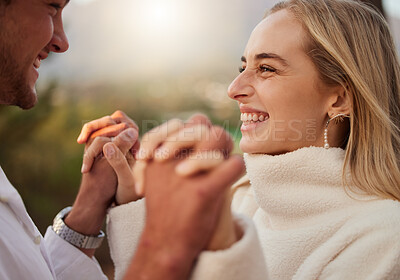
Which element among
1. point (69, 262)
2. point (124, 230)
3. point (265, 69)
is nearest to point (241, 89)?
point (265, 69)

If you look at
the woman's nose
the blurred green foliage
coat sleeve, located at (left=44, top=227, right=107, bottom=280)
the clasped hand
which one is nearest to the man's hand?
the clasped hand

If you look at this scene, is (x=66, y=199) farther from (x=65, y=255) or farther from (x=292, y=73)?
(x=292, y=73)

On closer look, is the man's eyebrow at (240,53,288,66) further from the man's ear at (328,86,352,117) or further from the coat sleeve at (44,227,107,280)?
the coat sleeve at (44,227,107,280)

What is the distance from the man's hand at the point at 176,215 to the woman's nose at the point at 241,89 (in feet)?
2.96

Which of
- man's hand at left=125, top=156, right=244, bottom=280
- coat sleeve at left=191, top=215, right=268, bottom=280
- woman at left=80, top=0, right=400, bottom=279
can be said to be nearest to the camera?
man's hand at left=125, top=156, right=244, bottom=280

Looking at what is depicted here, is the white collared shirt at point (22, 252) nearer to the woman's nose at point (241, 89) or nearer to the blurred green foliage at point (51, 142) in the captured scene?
the woman's nose at point (241, 89)

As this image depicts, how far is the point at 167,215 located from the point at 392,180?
3.44 ft

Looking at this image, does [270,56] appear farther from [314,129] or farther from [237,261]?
[237,261]

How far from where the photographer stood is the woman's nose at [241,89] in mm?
1554

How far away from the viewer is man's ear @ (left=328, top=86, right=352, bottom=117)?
1.49 meters

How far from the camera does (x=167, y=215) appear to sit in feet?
2.18

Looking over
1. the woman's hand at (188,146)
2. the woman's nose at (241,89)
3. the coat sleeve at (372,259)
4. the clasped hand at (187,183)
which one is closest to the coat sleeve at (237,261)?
the clasped hand at (187,183)

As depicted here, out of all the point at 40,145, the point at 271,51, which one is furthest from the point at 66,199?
the point at 271,51

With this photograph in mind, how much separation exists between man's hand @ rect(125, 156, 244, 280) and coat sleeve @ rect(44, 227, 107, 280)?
2.57 feet
